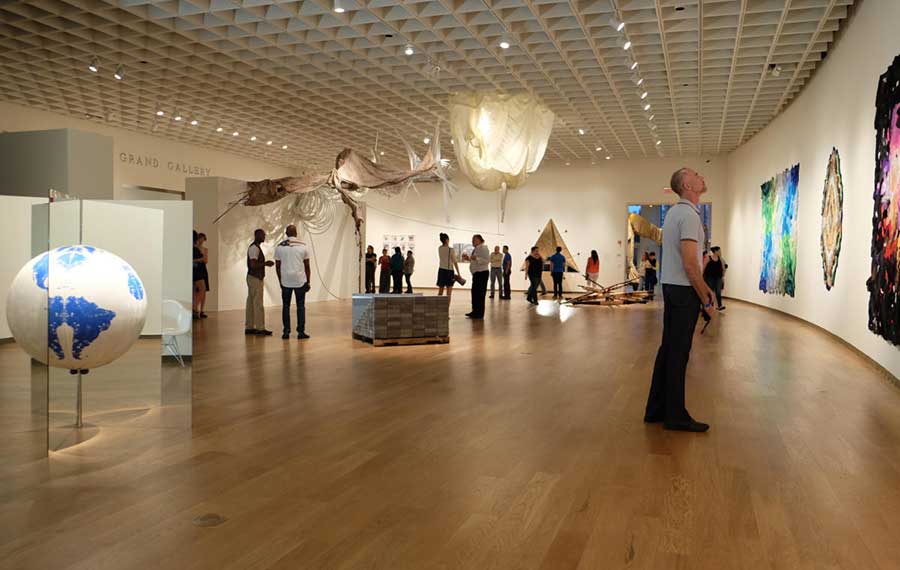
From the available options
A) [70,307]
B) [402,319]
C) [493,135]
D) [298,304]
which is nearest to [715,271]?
[493,135]

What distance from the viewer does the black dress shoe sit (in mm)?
4744

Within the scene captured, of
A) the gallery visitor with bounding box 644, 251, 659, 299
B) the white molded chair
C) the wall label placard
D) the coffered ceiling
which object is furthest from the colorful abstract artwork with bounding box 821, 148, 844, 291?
the wall label placard

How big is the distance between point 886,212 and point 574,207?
16.9m

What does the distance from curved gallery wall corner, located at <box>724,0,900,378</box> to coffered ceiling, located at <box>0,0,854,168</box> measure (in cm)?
64

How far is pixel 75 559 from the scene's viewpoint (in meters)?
2.68

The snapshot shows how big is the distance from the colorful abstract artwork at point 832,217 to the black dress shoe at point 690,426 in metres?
6.02

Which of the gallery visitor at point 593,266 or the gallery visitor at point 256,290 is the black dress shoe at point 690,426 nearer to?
the gallery visitor at point 256,290

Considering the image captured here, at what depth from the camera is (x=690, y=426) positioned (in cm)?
476

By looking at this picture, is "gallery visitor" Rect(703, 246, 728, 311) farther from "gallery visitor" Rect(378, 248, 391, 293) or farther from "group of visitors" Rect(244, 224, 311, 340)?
"group of visitors" Rect(244, 224, 311, 340)

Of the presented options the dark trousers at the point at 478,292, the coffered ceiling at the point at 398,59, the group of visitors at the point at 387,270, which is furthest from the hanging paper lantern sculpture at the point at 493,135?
the group of visitors at the point at 387,270

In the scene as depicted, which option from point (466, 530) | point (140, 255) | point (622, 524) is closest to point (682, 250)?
point (622, 524)

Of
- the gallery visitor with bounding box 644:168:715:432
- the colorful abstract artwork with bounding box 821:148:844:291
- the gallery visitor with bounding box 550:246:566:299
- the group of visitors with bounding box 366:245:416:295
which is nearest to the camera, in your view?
the gallery visitor with bounding box 644:168:715:432

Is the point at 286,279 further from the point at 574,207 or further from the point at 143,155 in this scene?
the point at 574,207

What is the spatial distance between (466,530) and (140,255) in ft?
9.45
